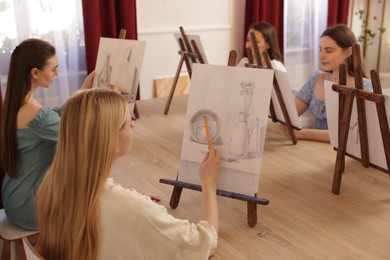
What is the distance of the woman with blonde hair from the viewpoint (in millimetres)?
1000

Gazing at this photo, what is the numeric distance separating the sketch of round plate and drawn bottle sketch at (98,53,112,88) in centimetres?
94

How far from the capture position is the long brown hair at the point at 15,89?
5.67 feet

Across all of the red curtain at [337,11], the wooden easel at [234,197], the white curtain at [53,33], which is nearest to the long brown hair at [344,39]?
the wooden easel at [234,197]

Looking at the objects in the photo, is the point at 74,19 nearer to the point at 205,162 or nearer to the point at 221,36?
the point at 221,36

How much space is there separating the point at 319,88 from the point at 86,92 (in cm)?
171

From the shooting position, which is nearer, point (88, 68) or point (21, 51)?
point (21, 51)

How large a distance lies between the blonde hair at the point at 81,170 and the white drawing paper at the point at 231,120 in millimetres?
479

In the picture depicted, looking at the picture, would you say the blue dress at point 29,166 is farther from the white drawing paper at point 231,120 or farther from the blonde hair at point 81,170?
the blonde hair at point 81,170

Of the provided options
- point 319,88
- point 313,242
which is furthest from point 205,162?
point 319,88

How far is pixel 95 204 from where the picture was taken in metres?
1.01

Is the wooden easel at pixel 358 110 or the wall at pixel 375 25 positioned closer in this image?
the wooden easel at pixel 358 110

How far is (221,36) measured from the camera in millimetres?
4090

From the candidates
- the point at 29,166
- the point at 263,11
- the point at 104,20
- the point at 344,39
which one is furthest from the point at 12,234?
the point at 263,11

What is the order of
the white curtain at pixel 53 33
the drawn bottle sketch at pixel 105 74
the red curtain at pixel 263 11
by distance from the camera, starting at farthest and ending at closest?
1. the red curtain at pixel 263 11
2. the white curtain at pixel 53 33
3. the drawn bottle sketch at pixel 105 74
